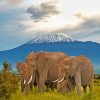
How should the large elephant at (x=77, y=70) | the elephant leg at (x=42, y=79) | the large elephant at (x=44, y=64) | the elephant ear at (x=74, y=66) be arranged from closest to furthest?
the large elephant at (x=77, y=70), the elephant ear at (x=74, y=66), the large elephant at (x=44, y=64), the elephant leg at (x=42, y=79)

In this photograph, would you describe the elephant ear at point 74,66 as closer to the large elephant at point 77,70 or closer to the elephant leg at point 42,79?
the large elephant at point 77,70

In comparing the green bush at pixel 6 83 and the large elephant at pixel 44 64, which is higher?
the large elephant at pixel 44 64

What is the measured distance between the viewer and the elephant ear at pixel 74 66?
22.4m

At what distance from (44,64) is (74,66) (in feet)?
7.79

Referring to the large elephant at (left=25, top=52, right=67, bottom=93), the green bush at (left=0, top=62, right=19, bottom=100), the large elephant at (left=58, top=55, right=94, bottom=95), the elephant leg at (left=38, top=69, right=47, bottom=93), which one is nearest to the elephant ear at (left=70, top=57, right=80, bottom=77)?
the large elephant at (left=58, top=55, right=94, bottom=95)

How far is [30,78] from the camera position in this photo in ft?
73.9

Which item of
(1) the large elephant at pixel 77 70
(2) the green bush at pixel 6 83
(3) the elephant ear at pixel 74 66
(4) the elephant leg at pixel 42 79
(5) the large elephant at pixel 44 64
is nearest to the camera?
(2) the green bush at pixel 6 83

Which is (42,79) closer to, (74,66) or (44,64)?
(44,64)

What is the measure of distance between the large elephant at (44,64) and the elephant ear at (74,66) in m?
1.64

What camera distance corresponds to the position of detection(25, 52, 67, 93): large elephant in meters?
23.3

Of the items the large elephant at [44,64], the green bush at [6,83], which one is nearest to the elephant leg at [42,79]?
the large elephant at [44,64]

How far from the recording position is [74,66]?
22578 millimetres

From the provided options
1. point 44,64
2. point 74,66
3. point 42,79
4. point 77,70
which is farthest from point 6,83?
point 44,64

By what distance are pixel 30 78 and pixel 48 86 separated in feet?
18.4
